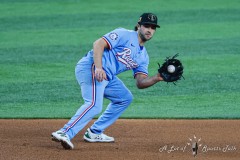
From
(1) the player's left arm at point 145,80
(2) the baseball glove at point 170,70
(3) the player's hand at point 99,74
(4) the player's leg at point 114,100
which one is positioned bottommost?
(4) the player's leg at point 114,100

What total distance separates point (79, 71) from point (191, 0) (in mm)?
12395

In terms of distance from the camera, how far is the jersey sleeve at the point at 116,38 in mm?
8273

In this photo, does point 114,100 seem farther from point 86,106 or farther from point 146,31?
point 146,31

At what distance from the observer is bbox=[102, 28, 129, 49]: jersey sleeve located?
27.1 feet

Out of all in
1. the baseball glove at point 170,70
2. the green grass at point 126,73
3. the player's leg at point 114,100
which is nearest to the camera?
the baseball glove at point 170,70

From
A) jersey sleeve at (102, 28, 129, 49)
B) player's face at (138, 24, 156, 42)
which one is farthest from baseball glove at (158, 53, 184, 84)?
jersey sleeve at (102, 28, 129, 49)

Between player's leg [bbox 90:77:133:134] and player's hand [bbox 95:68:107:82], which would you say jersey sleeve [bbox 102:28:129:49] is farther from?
player's leg [bbox 90:77:133:134]

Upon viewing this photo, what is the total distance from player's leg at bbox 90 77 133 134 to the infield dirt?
0.86ft

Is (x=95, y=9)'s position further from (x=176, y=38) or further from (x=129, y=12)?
(x=176, y=38)

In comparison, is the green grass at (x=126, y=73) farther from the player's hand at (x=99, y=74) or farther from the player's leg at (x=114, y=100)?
the player's hand at (x=99, y=74)

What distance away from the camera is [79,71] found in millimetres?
8438

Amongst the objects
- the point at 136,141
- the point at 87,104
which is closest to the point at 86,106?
the point at 87,104

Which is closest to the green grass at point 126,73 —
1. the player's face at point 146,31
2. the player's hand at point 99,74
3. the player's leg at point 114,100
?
the player's leg at point 114,100

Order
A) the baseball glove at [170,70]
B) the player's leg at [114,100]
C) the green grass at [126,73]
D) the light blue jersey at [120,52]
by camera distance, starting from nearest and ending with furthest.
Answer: the baseball glove at [170,70] < the light blue jersey at [120,52] < the player's leg at [114,100] < the green grass at [126,73]
